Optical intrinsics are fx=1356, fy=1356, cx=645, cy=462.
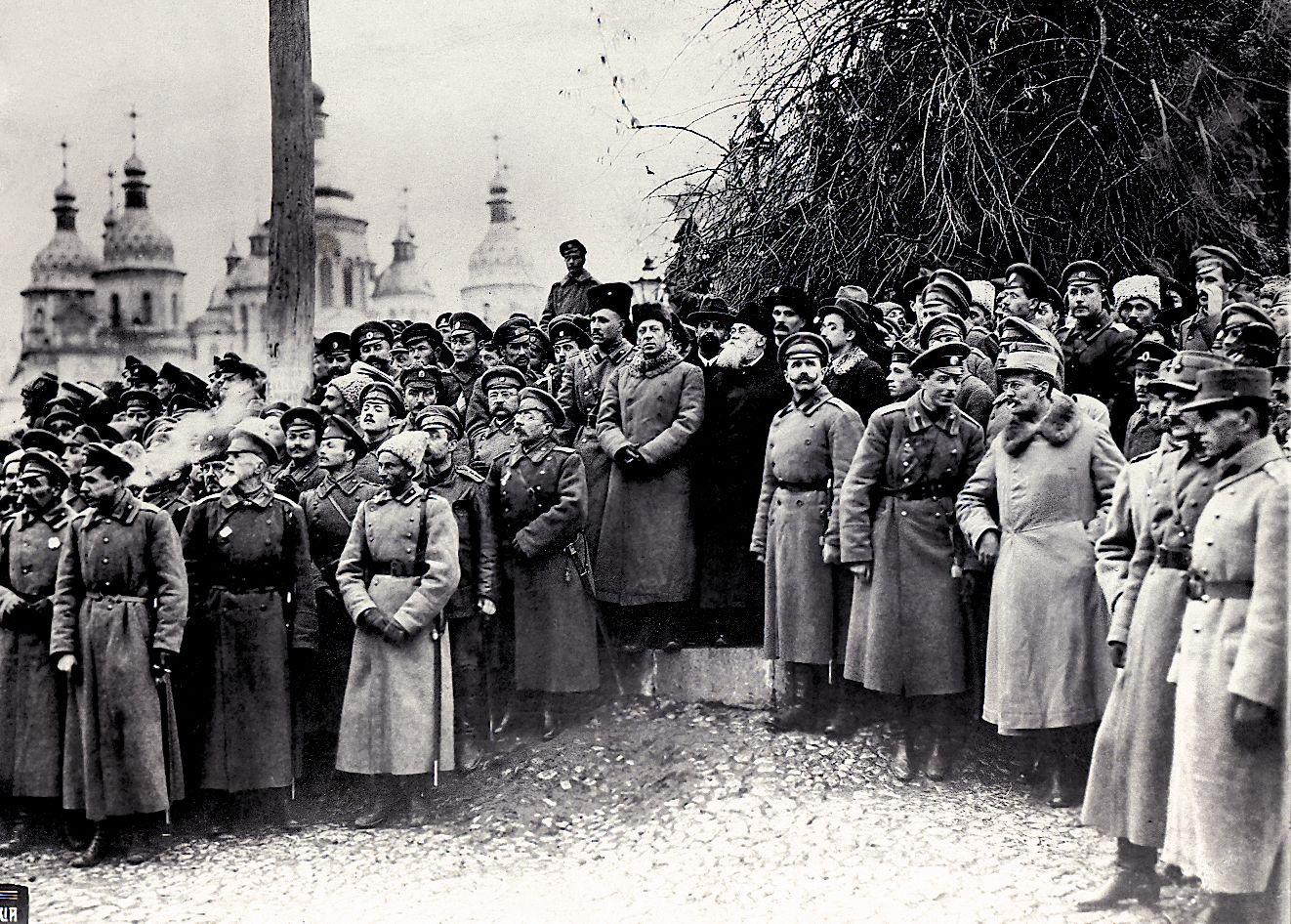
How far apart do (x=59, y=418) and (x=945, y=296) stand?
200 inches

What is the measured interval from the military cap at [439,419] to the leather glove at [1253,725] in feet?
13.5

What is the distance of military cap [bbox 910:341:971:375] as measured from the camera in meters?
5.79

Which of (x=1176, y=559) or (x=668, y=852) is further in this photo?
(x=668, y=852)

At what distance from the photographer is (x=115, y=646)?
19.8ft

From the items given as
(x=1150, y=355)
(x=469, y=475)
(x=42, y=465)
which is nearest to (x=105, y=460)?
(x=42, y=465)

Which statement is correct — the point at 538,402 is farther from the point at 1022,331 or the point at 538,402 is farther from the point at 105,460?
Answer: the point at 1022,331

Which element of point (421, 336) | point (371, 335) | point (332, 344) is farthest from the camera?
point (332, 344)

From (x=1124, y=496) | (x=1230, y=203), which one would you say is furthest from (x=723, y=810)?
(x=1230, y=203)

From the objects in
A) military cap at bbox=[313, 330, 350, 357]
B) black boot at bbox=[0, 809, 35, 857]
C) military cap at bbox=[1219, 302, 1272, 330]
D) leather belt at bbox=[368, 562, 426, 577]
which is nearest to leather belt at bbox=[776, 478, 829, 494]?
leather belt at bbox=[368, 562, 426, 577]

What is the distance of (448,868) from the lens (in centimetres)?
569

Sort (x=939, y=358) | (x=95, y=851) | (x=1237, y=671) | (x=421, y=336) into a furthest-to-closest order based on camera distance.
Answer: (x=421, y=336), (x=95, y=851), (x=939, y=358), (x=1237, y=671)

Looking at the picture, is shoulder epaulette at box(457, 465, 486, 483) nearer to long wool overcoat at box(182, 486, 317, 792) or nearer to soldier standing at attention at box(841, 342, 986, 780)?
long wool overcoat at box(182, 486, 317, 792)

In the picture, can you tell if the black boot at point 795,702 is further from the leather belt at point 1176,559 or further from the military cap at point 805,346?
the leather belt at point 1176,559

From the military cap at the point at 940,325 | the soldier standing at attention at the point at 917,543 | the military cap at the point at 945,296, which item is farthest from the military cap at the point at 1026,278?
the soldier standing at attention at the point at 917,543
